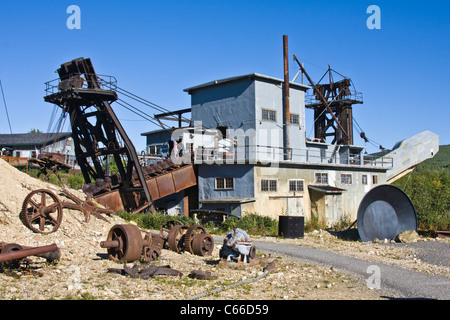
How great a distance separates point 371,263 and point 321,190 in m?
11.8

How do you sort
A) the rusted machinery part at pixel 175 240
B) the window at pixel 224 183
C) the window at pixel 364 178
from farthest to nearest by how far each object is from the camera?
the window at pixel 364 178
the window at pixel 224 183
the rusted machinery part at pixel 175 240

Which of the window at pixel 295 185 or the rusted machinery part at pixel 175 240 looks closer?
the rusted machinery part at pixel 175 240

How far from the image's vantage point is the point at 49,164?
872 inches

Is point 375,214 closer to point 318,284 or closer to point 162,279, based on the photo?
point 318,284

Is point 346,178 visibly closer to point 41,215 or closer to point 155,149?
point 155,149

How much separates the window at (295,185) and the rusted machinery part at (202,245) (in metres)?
11.6

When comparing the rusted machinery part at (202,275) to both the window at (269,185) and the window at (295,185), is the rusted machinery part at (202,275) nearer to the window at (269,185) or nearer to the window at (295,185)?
the window at (269,185)

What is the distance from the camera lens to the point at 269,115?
2642cm

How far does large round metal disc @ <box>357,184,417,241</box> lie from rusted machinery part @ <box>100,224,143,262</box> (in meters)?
11.7

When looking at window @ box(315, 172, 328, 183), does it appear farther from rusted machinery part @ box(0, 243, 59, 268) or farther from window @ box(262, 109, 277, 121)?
rusted machinery part @ box(0, 243, 59, 268)

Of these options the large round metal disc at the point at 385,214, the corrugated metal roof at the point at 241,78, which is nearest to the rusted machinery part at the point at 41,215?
the large round metal disc at the point at 385,214

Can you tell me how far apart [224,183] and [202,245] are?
1004 cm

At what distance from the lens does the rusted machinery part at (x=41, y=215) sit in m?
11.7

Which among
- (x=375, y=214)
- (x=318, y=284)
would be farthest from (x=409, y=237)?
(x=318, y=284)
